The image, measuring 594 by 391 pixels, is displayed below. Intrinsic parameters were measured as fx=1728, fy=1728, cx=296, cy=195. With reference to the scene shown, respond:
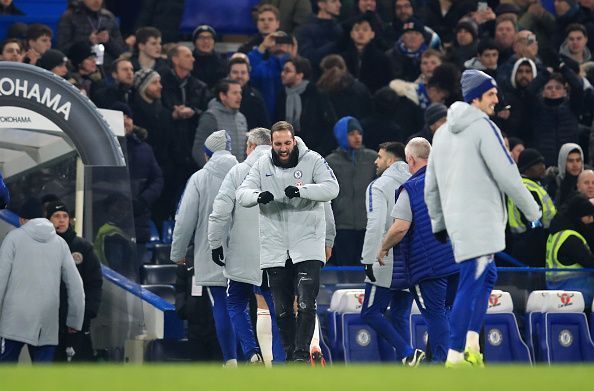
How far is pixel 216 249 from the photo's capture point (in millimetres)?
15641

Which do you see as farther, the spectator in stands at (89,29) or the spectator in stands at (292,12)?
the spectator in stands at (292,12)

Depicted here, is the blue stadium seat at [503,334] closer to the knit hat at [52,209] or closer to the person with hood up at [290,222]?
the person with hood up at [290,222]

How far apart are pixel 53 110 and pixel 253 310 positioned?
294 cm

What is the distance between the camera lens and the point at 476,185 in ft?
41.3

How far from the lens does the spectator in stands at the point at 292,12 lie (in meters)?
23.5

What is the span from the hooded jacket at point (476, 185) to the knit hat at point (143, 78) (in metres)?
7.78

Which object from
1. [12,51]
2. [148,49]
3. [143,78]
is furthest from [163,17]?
[12,51]

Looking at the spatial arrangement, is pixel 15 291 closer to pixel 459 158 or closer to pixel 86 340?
pixel 86 340

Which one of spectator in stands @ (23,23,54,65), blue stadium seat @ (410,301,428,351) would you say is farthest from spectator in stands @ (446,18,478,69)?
blue stadium seat @ (410,301,428,351)

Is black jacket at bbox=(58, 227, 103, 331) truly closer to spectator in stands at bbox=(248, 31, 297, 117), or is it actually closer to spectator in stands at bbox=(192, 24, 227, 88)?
spectator in stands at bbox=(248, 31, 297, 117)

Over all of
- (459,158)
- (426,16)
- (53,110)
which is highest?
(426,16)

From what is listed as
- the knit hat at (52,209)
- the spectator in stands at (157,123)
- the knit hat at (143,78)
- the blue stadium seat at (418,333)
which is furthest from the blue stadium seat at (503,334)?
the knit hat at (143,78)

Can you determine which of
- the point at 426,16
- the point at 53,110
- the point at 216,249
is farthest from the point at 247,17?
the point at 216,249

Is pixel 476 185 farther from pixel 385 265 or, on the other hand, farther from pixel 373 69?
pixel 373 69
